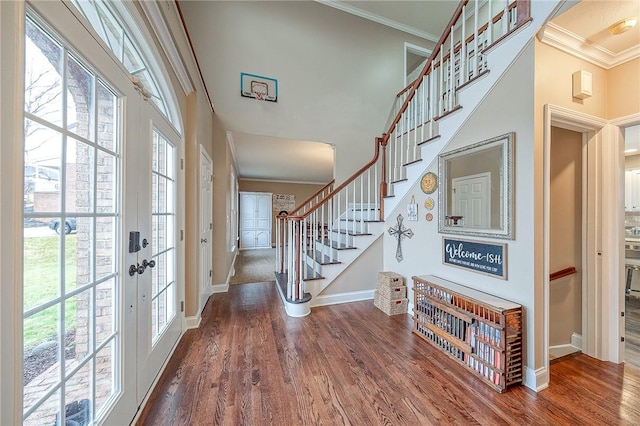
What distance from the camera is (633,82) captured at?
71.6 inches

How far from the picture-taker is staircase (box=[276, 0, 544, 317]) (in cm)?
A: 194

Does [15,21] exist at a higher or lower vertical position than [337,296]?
higher

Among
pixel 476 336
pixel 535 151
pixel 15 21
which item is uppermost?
pixel 15 21

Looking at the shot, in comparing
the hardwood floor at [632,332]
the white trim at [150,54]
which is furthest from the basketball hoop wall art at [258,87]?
the hardwood floor at [632,332]

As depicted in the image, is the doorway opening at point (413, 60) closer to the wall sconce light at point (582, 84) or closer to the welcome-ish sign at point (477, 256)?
the wall sconce light at point (582, 84)

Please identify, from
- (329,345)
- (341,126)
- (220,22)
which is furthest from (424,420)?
(220,22)

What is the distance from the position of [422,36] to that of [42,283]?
6.06 metres

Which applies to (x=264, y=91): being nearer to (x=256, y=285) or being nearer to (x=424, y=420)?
(x=256, y=285)

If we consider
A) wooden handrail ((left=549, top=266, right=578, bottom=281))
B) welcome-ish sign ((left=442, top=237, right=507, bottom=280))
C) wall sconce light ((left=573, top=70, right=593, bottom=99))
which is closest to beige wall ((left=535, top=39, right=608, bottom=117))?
wall sconce light ((left=573, top=70, right=593, bottom=99))

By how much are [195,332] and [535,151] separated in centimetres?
327

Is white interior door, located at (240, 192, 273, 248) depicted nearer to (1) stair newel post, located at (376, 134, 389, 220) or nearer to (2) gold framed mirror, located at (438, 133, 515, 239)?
(1) stair newel post, located at (376, 134, 389, 220)

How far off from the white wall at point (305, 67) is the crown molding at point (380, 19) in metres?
0.13

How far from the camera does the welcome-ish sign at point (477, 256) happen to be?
6.05ft

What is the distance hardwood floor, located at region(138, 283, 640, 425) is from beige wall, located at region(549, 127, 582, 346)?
335 millimetres
